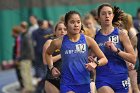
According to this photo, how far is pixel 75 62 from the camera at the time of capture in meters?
8.66

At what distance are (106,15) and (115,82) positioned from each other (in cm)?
107

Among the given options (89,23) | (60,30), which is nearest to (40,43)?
(89,23)

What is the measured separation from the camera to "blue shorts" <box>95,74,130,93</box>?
918 centimetres

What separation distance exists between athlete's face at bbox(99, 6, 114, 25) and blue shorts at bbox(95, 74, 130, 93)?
0.86 meters

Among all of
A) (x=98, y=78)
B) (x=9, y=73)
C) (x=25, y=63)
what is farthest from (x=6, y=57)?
(x=98, y=78)

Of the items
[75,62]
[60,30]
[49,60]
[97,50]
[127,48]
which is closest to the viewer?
[75,62]

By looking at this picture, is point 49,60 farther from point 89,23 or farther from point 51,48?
point 89,23

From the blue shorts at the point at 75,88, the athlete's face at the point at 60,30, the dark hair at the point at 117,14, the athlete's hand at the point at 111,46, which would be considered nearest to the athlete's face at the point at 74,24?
the athlete's hand at the point at 111,46

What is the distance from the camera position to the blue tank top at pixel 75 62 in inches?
340

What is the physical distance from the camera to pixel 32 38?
1886 centimetres

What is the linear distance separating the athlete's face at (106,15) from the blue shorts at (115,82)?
0.86 metres

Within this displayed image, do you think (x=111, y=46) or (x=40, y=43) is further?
(x=40, y=43)

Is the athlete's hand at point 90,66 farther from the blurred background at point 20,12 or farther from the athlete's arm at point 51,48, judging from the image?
the blurred background at point 20,12

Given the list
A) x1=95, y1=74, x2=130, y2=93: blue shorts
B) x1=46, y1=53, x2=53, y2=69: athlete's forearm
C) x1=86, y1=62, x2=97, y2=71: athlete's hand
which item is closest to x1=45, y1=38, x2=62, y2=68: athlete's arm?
x1=46, y1=53, x2=53, y2=69: athlete's forearm
